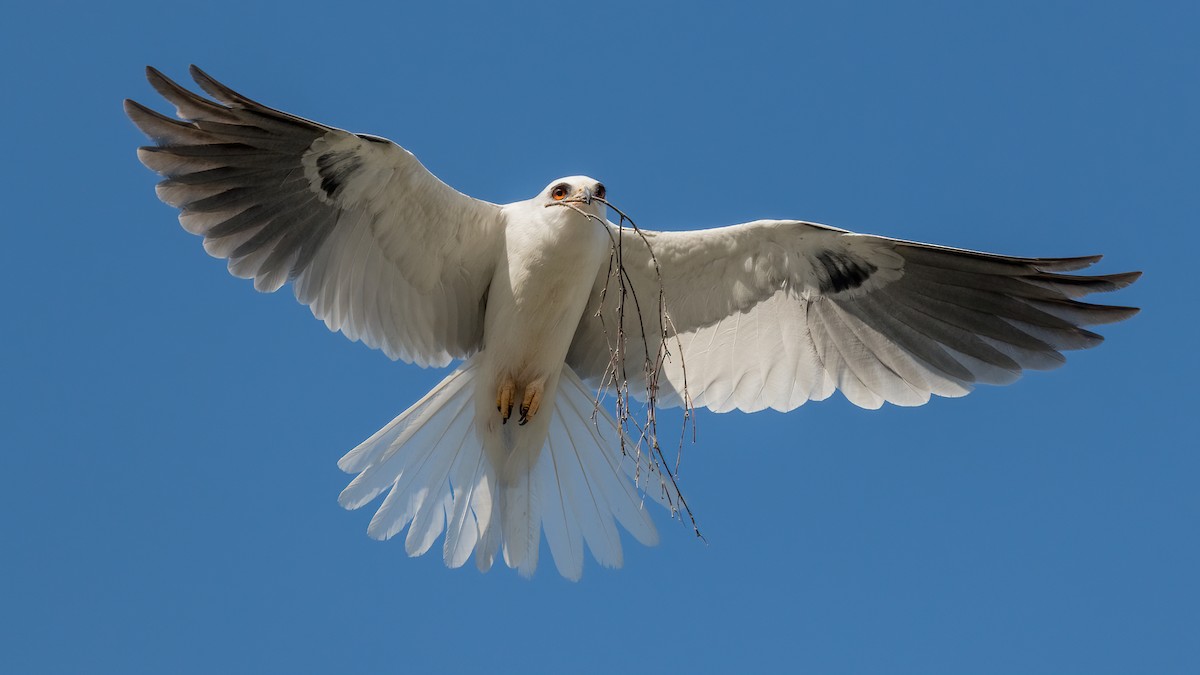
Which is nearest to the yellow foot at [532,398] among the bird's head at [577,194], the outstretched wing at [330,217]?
the outstretched wing at [330,217]

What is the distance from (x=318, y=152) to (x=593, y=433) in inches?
81.9

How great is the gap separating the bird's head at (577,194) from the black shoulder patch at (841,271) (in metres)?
1.26

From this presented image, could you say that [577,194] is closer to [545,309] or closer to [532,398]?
[545,309]

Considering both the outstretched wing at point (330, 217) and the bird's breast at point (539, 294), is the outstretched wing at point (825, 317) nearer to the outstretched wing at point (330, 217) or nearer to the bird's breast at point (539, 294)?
the bird's breast at point (539, 294)

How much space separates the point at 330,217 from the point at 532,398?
1.35m

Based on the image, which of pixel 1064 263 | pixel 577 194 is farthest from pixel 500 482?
pixel 1064 263

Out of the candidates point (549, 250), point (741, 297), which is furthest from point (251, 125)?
point (741, 297)

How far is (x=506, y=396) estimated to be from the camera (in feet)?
23.7

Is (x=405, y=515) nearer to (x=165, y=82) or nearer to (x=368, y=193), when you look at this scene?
(x=368, y=193)

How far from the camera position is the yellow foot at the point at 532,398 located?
23.6 feet

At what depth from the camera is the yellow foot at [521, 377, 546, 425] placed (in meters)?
7.21

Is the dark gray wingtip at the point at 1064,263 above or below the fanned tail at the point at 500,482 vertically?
above

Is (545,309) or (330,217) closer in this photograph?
(330,217)

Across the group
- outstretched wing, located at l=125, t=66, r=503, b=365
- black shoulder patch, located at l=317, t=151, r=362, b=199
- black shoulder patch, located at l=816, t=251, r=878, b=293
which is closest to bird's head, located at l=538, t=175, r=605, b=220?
outstretched wing, located at l=125, t=66, r=503, b=365
